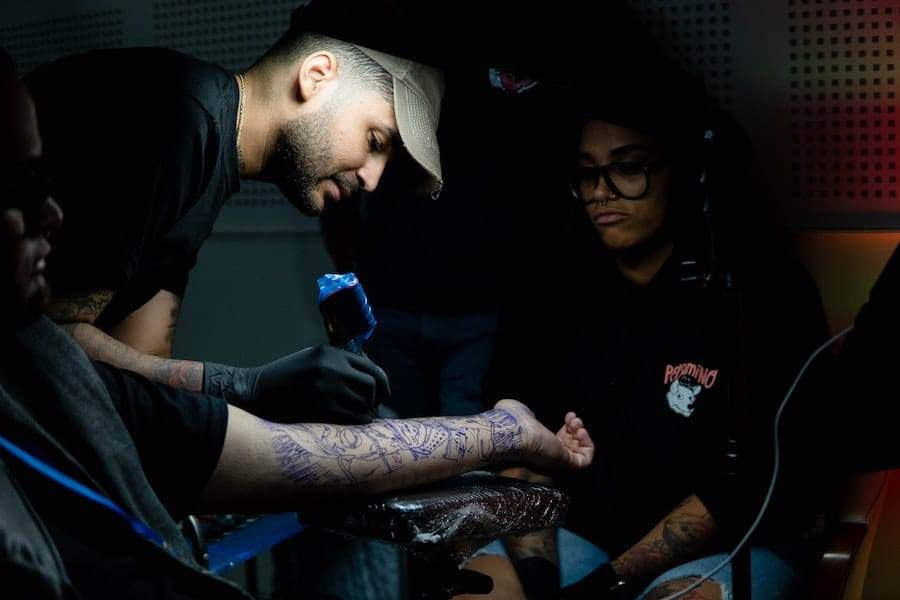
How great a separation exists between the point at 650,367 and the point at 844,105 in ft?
2.40

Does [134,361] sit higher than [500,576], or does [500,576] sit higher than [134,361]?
[134,361]

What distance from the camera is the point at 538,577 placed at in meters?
1.93

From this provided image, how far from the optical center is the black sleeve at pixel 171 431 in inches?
46.2

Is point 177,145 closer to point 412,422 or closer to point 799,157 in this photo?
point 412,422

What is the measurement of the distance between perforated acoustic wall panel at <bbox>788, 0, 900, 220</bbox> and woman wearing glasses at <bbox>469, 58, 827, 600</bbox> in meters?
0.15

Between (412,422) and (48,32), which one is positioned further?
(48,32)

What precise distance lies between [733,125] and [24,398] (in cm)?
153

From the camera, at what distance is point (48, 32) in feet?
10.6

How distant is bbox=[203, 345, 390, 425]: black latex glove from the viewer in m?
1.35

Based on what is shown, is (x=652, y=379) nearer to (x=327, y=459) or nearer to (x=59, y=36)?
(x=327, y=459)

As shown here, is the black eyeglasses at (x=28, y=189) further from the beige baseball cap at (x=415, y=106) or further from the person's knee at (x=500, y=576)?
the person's knee at (x=500, y=576)

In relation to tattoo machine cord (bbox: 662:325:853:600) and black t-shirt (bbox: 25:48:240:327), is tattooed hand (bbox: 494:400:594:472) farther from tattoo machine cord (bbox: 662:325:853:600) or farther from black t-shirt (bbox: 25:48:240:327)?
black t-shirt (bbox: 25:48:240:327)

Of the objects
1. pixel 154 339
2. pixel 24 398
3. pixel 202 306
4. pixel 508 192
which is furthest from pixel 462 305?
pixel 24 398

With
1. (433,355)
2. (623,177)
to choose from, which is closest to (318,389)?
(623,177)
